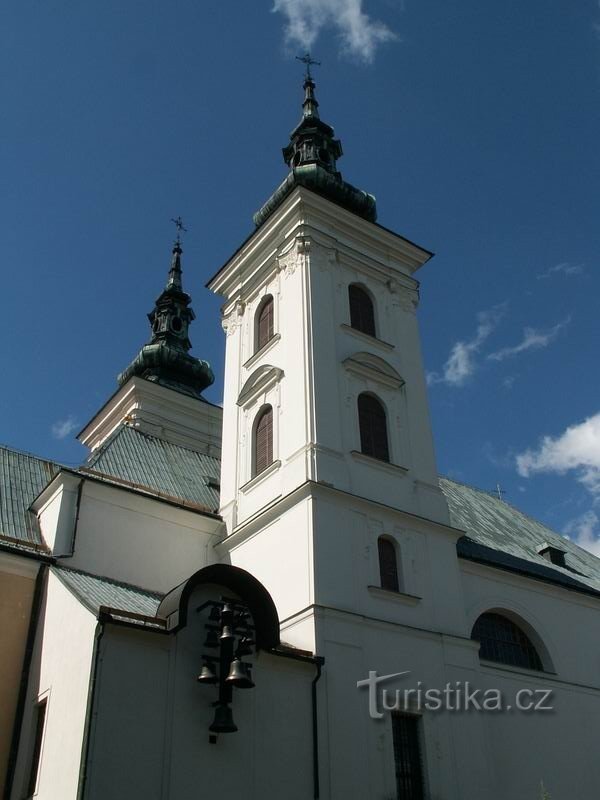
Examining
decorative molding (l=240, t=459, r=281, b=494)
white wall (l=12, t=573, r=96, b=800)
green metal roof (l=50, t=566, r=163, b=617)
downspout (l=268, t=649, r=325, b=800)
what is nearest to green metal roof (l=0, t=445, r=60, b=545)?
green metal roof (l=50, t=566, r=163, b=617)

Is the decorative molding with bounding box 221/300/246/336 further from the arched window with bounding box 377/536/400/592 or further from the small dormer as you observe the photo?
the small dormer

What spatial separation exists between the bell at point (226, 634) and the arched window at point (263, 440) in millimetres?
6024

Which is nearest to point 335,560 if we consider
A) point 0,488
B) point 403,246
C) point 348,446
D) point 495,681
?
point 348,446

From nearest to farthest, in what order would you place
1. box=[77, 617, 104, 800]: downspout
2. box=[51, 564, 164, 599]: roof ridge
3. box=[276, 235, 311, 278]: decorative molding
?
box=[77, 617, 104, 800]: downspout
box=[51, 564, 164, 599]: roof ridge
box=[276, 235, 311, 278]: decorative molding

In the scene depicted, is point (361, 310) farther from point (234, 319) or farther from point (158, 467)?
point (158, 467)

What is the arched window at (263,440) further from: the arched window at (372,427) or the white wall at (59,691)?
the white wall at (59,691)

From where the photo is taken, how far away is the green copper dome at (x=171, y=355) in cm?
3328

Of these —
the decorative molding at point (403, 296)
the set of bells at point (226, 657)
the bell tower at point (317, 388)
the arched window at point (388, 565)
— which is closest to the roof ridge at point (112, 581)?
the bell tower at point (317, 388)

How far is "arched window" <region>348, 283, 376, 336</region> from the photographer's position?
20.1 metres

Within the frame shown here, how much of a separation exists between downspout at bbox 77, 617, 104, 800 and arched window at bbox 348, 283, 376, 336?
34.4 ft

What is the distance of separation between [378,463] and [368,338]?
139 inches

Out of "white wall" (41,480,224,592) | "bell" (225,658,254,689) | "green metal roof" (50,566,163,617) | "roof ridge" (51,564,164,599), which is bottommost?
"bell" (225,658,254,689)

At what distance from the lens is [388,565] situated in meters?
16.2

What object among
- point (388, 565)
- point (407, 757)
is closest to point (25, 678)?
point (407, 757)
